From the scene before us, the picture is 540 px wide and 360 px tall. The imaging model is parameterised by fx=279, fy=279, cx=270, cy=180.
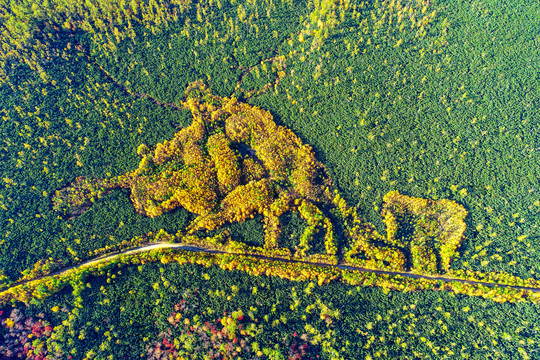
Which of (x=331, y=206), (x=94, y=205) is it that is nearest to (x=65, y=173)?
(x=94, y=205)

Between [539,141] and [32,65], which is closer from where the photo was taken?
[539,141]

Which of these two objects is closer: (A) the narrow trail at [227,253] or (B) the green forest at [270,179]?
(B) the green forest at [270,179]

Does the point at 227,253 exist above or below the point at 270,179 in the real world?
below

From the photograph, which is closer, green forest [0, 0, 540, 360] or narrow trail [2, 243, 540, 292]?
green forest [0, 0, 540, 360]

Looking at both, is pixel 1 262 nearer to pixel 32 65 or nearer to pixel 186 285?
pixel 186 285

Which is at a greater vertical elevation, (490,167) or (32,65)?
(32,65)

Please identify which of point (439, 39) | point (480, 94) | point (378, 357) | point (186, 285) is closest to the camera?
point (378, 357)

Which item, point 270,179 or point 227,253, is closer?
point 227,253

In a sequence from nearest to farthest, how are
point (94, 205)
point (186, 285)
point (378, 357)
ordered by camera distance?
point (378, 357) < point (186, 285) < point (94, 205)
